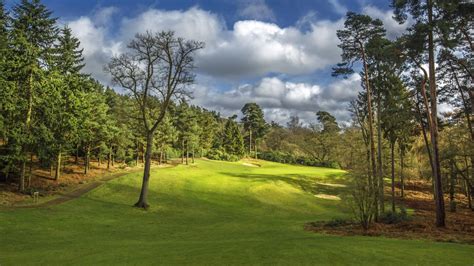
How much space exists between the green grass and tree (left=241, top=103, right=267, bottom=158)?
58481 mm

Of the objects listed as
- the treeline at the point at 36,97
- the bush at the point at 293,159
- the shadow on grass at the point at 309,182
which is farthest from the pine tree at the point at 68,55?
the bush at the point at 293,159

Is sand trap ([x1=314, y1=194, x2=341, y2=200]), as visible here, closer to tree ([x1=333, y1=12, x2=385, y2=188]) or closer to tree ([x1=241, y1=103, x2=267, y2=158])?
tree ([x1=333, y1=12, x2=385, y2=188])

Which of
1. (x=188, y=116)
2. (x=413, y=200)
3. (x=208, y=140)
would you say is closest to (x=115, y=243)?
(x=413, y=200)

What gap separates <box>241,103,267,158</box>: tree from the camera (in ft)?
345

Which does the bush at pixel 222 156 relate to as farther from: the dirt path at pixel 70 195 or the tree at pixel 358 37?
the tree at pixel 358 37

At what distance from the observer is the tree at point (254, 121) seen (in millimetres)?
105125

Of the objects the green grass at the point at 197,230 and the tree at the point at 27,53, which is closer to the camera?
the green grass at the point at 197,230

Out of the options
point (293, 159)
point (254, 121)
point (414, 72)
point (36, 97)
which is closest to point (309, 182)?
point (414, 72)

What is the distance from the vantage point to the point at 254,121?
10500 centimetres

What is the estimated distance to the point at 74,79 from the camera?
39.7 m

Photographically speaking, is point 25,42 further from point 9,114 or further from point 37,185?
point 37,185

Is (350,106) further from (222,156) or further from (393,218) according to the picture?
(222,156)

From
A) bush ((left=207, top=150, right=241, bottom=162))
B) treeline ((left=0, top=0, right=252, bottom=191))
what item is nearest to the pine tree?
treeline ((left=0, top=0, right=252, bottom=191))

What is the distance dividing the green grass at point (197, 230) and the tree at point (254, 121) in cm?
5848
